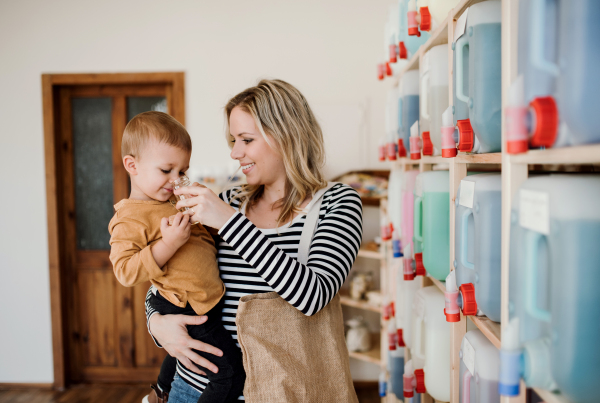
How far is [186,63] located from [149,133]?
2.37 metres

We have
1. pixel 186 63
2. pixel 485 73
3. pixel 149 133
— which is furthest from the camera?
pixel 186 63

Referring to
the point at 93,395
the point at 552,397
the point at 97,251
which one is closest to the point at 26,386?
the point at 93,395

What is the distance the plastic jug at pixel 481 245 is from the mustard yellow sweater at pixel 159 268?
0.66 meters

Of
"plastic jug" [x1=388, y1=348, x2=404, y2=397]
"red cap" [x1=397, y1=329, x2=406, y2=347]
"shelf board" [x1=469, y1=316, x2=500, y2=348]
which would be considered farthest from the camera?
"plastic jug" [x1=388, y1=348, x2=404, y2=397]

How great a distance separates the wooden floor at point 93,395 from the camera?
11.2 ft

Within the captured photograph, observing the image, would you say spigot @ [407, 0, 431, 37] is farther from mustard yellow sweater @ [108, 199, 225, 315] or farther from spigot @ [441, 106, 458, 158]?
mustard yellow sweater @ [108, 199, 225, 315]

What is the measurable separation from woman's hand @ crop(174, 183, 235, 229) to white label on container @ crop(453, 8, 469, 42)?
726 mm

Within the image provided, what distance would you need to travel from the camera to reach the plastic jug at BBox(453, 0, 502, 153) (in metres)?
0.99

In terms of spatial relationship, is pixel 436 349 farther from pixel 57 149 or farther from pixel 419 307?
pixel 57 149

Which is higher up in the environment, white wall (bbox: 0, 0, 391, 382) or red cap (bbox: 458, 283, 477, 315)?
white wall (bbox: 0, 0, 391, 382)

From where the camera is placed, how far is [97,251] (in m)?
3.75

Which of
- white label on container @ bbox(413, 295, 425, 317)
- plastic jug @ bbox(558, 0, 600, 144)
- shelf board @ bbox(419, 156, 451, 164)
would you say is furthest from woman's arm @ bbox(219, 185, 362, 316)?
plastic jug @ bbox(558, 0, 600, 144)

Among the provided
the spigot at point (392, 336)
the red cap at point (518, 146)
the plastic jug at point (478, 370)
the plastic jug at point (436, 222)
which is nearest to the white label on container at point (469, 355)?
the plastic jug at point (478, 370)

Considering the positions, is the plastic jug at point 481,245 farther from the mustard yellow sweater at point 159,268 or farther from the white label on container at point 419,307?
the mustard yellow sweater at point 159,268
